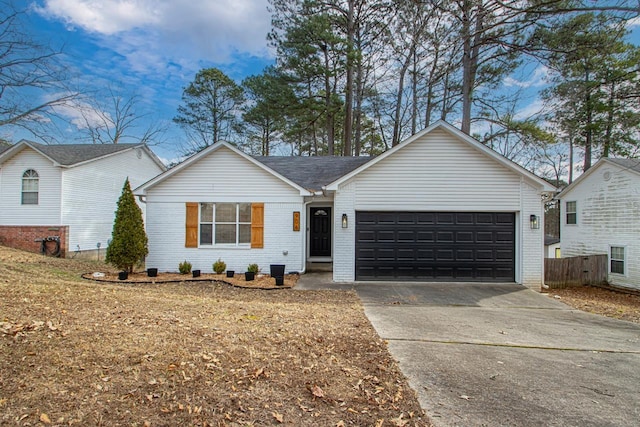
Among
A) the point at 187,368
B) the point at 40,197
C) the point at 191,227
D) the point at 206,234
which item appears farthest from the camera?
the point at 40,197

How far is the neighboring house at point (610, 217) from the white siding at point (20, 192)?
22356mm

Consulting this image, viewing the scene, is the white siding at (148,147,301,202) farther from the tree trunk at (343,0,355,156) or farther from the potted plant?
the tree trunk at (343,0,355,156)

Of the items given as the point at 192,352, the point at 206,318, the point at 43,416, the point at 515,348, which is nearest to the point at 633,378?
the point at 515,348

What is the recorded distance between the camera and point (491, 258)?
1031 cm

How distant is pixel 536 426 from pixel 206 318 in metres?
4.57

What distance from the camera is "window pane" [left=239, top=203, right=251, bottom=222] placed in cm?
1140

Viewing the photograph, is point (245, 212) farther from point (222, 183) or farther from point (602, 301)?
point (602, 301)

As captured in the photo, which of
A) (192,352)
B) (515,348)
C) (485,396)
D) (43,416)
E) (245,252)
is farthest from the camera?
(245,252)

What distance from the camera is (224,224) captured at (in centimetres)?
1144

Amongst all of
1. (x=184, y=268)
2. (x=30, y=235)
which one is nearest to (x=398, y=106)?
(x=184, y=268)

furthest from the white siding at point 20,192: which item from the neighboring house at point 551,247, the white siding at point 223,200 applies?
the neighboring house at point 551,247

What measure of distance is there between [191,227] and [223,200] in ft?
4.66

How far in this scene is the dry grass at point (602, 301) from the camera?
793 centimetres

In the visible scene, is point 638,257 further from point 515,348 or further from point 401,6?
point 401,6
